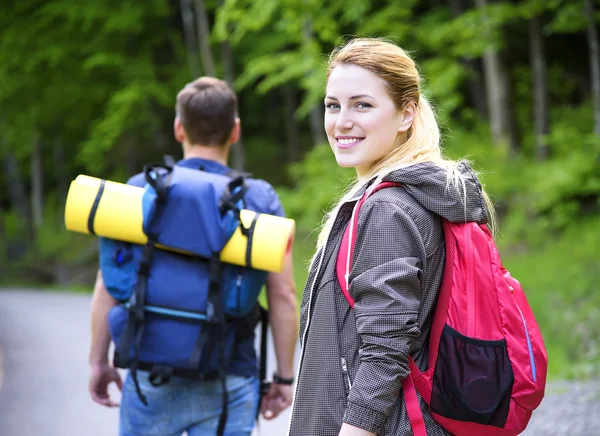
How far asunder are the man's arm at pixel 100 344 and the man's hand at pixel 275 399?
0.62 m

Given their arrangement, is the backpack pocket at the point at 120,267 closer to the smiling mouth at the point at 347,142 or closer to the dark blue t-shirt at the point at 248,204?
the dark blue t-shirt at the point at 248,204

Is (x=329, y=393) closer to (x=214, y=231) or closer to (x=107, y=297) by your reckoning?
(x=214, y=231)

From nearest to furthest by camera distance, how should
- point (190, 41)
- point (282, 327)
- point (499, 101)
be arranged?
point (282, 327) < point (499, 101) < point (190, 41)

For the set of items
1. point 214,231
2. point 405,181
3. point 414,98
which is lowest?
point 214,231

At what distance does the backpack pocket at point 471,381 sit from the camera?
2100mm

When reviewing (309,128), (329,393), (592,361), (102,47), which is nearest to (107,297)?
(329,393)

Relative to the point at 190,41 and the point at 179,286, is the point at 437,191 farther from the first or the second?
the point at 190,41

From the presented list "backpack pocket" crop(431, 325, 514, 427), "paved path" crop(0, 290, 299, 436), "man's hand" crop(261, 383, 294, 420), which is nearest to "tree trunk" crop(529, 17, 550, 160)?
"paved path" crop(0, 290, 299, 436)

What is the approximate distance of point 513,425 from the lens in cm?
215

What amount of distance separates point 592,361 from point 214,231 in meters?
5.81

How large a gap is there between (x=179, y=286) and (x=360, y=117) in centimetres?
122

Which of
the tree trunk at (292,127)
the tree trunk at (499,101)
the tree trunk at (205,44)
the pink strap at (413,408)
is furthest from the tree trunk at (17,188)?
the pink strap at (413,408)

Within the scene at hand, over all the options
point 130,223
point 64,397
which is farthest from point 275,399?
point 64,397

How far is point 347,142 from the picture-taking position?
7.68 feet
